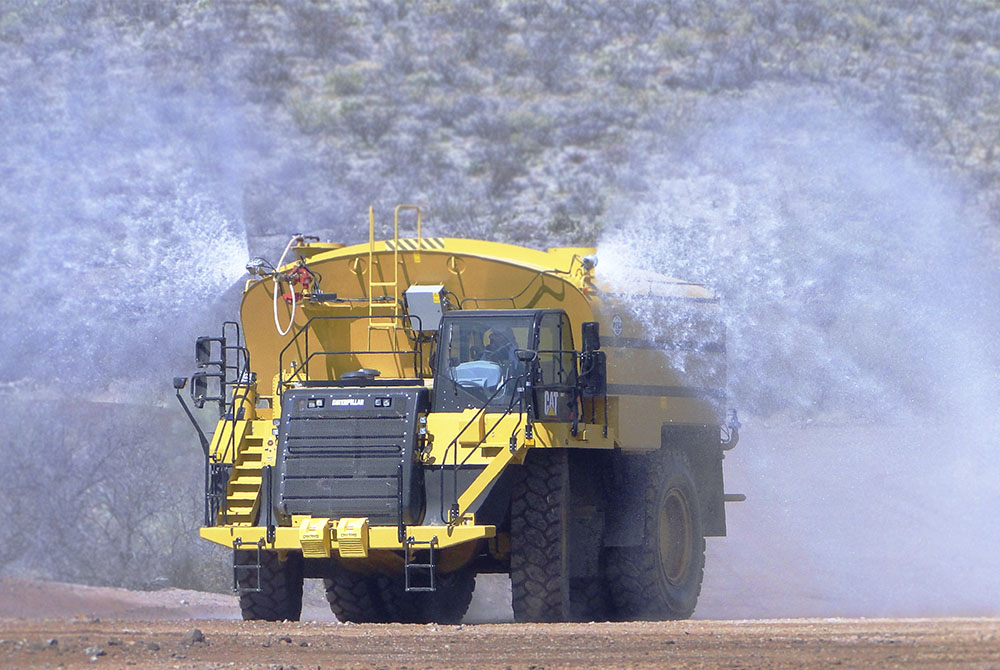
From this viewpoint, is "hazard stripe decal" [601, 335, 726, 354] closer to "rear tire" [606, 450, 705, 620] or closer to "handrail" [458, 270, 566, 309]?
"handrail" [458, 270, 566, 309]

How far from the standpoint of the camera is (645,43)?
4153cm

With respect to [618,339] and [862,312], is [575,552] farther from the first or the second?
[862,312]

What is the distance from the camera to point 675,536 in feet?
55.9

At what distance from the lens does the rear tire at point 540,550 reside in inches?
533

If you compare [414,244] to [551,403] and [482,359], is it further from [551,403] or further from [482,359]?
[551,403]

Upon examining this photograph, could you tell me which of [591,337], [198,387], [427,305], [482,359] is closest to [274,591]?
[198,387]

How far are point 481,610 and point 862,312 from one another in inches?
452

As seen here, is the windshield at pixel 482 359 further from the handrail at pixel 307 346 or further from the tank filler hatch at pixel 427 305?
the handrail at pixel 307 346

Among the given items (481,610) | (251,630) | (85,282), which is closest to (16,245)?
(85,282)

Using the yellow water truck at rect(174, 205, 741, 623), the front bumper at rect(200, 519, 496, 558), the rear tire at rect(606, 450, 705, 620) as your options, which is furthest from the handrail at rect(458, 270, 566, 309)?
the front bumper at rect(200, 519, 496, 558)

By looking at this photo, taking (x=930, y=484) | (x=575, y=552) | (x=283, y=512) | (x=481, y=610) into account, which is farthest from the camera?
(x=930, y=484)

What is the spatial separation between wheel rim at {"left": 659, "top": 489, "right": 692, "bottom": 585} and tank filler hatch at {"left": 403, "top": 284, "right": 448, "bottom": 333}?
3.20 metres

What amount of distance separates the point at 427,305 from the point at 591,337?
1.80 metres

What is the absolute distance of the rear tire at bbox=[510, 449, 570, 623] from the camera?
13.5 metres
